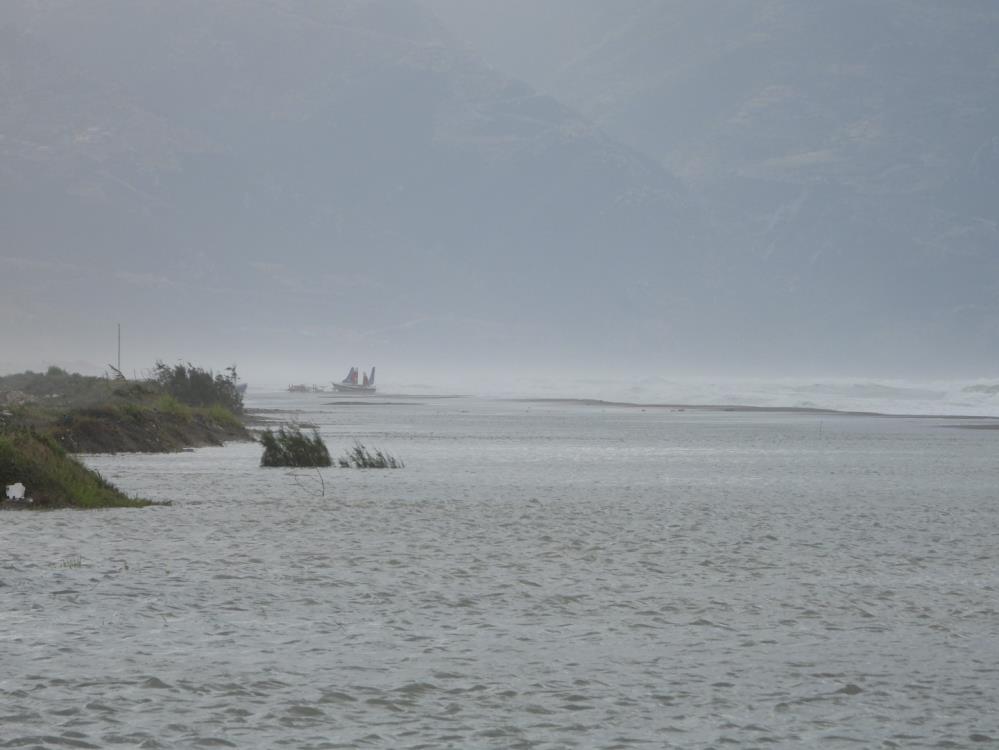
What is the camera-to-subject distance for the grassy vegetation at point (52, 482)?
21.7m

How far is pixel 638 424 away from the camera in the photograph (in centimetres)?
6297

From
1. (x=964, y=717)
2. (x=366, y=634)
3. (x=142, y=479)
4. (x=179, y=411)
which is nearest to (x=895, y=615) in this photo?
(x=964, y=717)

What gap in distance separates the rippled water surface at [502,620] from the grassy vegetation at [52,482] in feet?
4.07

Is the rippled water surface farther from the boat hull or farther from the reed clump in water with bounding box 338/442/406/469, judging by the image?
the boat hull

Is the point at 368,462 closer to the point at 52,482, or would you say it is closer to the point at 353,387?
the point at 52,482

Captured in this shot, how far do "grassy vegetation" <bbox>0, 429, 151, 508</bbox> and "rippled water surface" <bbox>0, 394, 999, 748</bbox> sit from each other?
124 cm

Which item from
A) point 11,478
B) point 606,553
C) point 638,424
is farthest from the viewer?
point 638,424

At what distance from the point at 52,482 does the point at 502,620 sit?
11226mm

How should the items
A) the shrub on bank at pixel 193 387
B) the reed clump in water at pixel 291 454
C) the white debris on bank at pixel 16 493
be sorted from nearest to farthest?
the white debris on bank at pixel 16 493 → the reed clump in water at pixel 291 454 → the shrub on bank at pixel 193 387

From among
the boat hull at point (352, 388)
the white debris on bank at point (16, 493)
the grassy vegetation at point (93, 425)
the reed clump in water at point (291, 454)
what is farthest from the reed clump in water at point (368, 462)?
the boat hull at point (352, 388)

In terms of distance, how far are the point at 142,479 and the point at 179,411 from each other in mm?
16059

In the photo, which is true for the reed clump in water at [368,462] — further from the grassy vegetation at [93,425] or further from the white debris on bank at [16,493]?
the white debris on bank at [16,493]

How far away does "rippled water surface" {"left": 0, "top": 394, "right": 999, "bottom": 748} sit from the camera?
30.1 feet

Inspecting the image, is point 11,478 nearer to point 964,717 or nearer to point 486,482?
point 486,482
